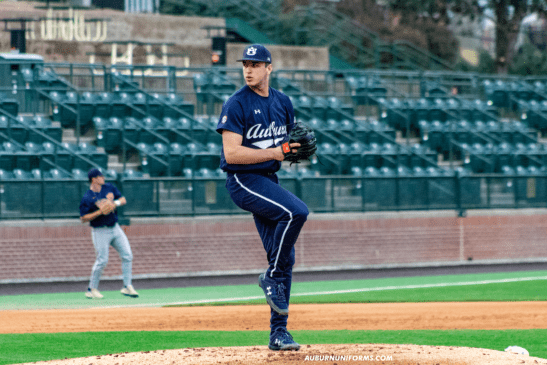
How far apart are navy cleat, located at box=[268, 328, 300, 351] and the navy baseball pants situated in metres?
0.32

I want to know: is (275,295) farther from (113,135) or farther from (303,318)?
(113,135)

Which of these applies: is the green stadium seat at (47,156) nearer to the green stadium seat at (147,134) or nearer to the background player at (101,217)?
the green stadium seat at (147,134)

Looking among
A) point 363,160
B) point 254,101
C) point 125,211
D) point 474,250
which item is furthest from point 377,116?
point 254,101

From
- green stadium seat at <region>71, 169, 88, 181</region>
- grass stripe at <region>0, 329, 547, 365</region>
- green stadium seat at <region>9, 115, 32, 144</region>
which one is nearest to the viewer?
grass stripe at <region>0, 329, 547, 365</region>

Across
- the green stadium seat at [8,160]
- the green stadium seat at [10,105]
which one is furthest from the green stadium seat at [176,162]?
the green stadium seat at [10,105]

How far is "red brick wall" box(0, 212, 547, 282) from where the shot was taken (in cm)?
1549

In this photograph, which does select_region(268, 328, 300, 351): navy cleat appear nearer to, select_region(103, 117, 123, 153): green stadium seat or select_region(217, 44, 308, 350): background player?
select_region(217, 44, 308, 350): background player

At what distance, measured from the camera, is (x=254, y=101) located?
19.1 feet

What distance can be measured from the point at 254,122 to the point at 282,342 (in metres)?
1.70

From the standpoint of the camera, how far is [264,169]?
583cm

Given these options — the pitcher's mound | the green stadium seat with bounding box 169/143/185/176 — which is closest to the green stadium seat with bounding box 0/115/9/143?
the green stadium seat with bounding box 169/143/185/176

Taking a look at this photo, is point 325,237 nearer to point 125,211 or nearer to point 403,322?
point 125,211

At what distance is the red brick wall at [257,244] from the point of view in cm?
1549

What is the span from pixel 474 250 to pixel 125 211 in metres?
8.35
